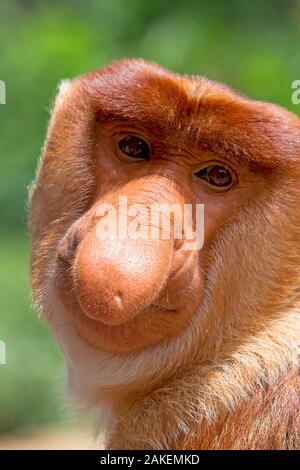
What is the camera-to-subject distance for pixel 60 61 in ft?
40.2

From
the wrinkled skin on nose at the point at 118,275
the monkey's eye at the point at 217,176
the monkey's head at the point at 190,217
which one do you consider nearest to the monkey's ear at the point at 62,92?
the monkey's head at the point at 190,217

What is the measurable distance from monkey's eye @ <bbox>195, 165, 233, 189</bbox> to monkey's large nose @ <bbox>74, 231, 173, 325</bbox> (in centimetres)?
59

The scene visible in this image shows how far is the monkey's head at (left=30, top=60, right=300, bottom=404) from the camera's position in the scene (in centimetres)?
455

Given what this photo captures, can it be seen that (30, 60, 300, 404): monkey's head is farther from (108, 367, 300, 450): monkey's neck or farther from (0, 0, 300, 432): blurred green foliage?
(0, 0, 300, 432): blurred green foliage

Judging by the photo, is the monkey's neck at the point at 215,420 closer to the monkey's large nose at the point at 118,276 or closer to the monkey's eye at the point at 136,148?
the monkey's large nose at the point at 118,276

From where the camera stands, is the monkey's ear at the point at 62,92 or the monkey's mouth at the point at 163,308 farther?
the monkey's ear at the point at 62,92

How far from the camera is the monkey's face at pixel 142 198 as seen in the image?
4.24 meters

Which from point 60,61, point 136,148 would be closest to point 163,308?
point 136,148

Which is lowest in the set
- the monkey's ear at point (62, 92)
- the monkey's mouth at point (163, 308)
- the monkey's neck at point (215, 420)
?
the monkey's neck at point (215, 420)

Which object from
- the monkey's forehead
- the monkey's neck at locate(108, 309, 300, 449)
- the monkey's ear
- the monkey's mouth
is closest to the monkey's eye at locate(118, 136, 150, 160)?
the monkey's forehead

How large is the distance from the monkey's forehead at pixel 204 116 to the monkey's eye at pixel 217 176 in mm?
119

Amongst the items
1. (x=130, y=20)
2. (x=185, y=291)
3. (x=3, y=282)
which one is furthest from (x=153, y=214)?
(x=130, y=20)

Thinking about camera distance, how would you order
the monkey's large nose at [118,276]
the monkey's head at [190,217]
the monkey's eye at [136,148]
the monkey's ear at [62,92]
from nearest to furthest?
the monkey's large nose at [118,276], the monkey's head at [190,217], the monkey's eye at [136,148], the monkey's ear at [62,92]
